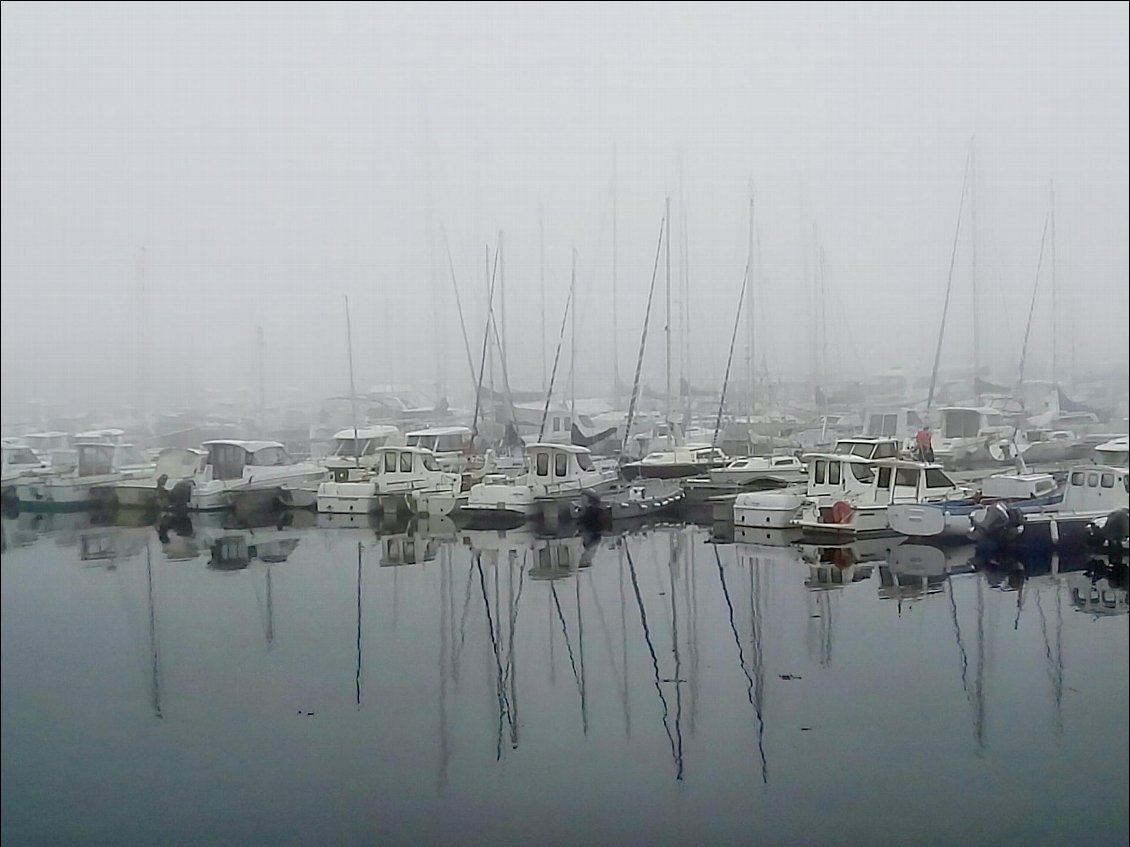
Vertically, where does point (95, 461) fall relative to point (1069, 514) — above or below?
above

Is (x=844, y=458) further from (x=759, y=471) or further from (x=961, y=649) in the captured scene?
(x=961, y=649)

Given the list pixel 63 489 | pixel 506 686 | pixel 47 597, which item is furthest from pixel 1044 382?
pixel 63 489

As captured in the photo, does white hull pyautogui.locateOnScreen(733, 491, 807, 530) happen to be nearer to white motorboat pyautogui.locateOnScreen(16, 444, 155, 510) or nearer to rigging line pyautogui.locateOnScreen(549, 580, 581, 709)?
rigging line pyautogui.locateOnScreen(549, 580, 581, 709)

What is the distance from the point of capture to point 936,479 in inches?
256

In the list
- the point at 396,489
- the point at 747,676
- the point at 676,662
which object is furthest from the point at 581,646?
the point at 396,489

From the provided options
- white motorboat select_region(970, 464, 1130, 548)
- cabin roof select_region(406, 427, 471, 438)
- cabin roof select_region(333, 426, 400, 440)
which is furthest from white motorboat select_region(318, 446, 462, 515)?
white motorboat select_region(970, 464, 1130, 548)

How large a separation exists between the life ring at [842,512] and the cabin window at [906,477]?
1.03ft

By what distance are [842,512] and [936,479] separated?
0.60 m

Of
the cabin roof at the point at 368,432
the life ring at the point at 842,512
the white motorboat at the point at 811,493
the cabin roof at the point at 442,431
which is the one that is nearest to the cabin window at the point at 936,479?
the white motorboat at the point at 811,493

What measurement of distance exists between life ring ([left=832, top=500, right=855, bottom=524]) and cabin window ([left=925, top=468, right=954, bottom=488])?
47cm

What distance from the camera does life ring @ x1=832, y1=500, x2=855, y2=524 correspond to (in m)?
6.44

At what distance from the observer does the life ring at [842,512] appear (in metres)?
6.44

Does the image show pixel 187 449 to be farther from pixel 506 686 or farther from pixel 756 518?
pixel 506 686

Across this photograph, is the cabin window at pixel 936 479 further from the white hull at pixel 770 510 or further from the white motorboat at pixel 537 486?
the white motorboat at pixel 537 486
